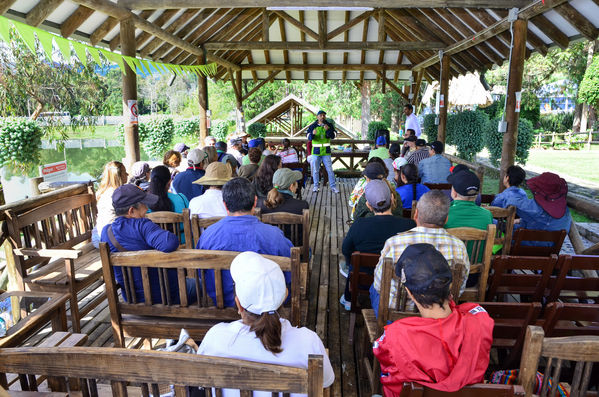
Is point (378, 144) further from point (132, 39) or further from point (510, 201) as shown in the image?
point (132, 39)

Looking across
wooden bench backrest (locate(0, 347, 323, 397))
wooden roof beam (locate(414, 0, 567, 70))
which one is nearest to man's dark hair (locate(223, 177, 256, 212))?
wooden bench backrest (locate(0, 347, 323, 397))

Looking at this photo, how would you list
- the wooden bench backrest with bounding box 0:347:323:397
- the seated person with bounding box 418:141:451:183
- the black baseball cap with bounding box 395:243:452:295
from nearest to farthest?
1. the wooden bench backrest with bounding box 0:347:323:397
2. the black baseball cap with bounding box 395:243:452:295
3. the seated person with bounding box 418:141:451:183

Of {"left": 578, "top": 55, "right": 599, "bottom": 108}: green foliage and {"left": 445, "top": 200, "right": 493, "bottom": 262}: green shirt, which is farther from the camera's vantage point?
{"left": 578, "top": 55, "right": 599, "bottom": 108}: green foliage

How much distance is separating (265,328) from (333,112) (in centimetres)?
3478

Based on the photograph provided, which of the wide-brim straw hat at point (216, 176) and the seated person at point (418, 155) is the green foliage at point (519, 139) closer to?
the seated person at point (418, 155)

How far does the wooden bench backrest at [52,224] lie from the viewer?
311cm

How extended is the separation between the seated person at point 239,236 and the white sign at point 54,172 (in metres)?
4.32

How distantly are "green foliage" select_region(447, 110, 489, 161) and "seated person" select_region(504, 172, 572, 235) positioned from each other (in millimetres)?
10269

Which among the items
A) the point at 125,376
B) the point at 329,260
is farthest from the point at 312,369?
the point at 329,260

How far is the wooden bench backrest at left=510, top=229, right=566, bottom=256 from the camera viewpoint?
10.1 ft

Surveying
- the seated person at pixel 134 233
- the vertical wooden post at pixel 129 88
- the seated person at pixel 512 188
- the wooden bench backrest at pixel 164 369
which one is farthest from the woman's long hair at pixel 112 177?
the seated person at pixel 512 188

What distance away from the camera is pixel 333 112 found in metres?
35.1

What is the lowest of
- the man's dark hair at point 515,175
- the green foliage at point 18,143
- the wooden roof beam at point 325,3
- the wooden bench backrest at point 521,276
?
the wooden bench backrest at point 521,276

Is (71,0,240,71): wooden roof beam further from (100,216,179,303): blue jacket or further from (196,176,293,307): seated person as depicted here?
(196,176,293,307): seated person
